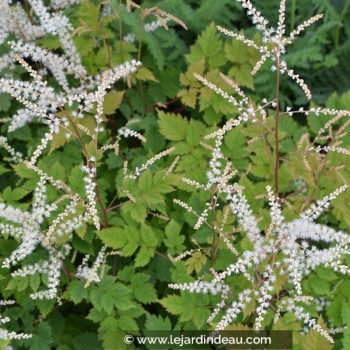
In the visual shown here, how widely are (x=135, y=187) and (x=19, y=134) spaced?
1.17 metres

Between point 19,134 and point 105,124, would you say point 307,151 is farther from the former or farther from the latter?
point 19,134

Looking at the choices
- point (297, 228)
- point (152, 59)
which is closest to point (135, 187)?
point (297, 228)

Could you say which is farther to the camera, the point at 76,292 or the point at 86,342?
the point at 86,342

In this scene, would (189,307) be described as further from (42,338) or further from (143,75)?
(143,75)

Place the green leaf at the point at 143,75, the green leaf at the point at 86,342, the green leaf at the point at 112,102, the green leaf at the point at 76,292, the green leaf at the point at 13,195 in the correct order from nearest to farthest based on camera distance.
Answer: the green leaf at the point at 76,292 → the green leaf at the point at 13,195 → the green leaf at the point at 86,342 → the green leaf at the point at 112,102 → the green leaf at the point at 143,75

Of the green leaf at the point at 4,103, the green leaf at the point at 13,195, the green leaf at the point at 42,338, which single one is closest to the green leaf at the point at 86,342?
the green leaf at the point at 42,338

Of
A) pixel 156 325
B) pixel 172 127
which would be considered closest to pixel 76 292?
pixel 156 325

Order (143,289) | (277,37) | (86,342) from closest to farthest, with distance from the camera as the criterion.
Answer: (277,37)
(143,289)
(86,342)

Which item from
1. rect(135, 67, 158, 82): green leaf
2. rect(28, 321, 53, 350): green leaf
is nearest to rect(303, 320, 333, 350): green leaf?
rect(28, 321, 53, 350): green leaf

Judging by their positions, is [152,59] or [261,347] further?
[152,59]

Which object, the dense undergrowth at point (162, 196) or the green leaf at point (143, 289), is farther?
the green leaf at point (143, 289)

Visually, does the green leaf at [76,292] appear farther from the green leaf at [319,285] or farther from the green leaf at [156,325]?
the green leaf at [319,285]

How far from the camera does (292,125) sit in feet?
11.7

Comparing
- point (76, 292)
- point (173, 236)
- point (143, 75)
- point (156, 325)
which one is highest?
point (143, 75)
